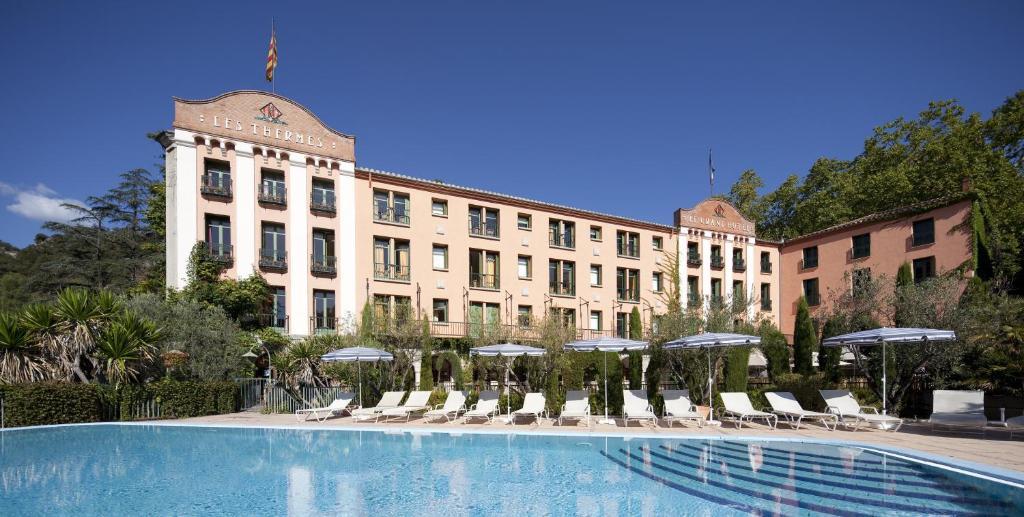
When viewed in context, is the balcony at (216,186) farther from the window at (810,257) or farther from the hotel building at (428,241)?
the window at (810,257)

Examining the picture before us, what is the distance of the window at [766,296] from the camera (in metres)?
37.4

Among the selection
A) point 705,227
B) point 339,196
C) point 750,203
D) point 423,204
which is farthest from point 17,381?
point 750,203

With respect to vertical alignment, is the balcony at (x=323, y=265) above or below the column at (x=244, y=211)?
below

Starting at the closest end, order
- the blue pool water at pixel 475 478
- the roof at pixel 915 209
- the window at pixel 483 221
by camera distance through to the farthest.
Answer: the blue pool water at pixel 475 478, the roof at pixel 915 209, the window at pixel 483 221

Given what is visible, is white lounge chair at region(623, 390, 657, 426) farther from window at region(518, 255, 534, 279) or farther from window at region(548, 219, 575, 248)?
window at region(548, 219, 575, 248)

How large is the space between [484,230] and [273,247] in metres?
10.1

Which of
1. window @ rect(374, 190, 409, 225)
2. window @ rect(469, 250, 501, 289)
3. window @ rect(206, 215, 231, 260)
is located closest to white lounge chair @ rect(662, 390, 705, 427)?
window @ rect(469, 250, 501, 289)

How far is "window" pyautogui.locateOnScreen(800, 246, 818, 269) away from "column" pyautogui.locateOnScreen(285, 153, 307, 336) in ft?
95.1

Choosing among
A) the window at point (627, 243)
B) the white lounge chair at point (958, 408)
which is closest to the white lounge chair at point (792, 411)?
the white lounge chair at point (958, 408)

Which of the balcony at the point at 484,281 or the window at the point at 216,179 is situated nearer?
the window at the point at 216,179

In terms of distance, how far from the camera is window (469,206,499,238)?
29875mm

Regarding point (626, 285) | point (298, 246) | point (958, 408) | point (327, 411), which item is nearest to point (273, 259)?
point (298, 246)

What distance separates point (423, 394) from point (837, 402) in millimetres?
11555

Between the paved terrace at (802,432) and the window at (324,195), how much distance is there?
10.1m
